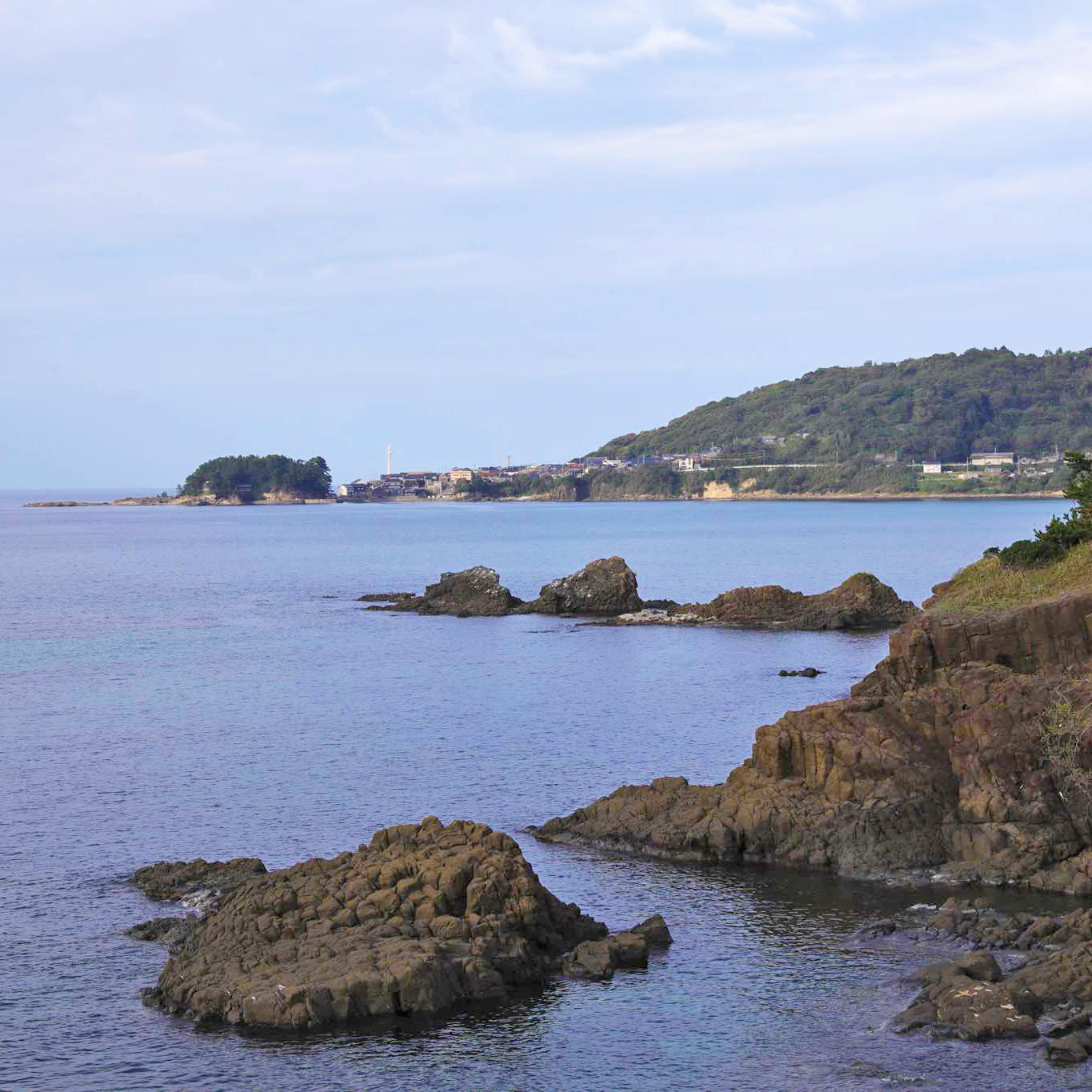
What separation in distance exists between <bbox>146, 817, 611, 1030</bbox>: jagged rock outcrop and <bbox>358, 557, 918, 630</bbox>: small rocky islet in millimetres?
52658

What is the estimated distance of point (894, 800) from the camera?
31.5 m

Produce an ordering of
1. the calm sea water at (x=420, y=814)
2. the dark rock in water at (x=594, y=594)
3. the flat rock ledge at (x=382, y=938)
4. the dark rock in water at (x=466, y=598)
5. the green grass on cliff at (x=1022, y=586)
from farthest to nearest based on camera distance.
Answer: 1. the dark rock in water at (x=466, y=598)
2. the dark rock in water at (x=594, y=594)
3. the green grass on cliff at (x=1022, y=586)
4. the flat rock ledge at (x=382, y=938)
5. the calm sea water at (x=420, y=814)

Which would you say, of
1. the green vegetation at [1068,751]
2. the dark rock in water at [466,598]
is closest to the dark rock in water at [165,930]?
the green vegetation at [1068,751]

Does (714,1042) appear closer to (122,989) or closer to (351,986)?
(351,986)

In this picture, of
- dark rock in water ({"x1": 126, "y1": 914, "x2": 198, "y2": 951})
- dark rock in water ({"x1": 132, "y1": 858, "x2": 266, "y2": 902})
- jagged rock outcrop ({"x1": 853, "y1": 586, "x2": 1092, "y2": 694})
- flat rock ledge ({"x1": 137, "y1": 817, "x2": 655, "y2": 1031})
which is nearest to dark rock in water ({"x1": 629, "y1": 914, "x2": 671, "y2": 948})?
flat rock ledge ({"x1": 137, "y1": 817, "x2": 655, "y2": 1031})

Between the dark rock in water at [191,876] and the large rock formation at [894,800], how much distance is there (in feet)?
23.6

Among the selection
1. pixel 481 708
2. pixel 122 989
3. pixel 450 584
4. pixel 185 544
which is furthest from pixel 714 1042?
pixel 185 544

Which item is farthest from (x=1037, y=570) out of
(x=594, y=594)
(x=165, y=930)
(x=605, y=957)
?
(x=594, y=594)

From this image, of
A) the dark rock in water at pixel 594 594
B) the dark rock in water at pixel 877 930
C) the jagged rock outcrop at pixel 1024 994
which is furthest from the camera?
the dark rock in water at pixel 594 594

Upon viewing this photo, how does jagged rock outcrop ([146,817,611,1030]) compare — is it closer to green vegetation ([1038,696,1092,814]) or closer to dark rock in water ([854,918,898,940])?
dark rock in water ([854,918,898,940])

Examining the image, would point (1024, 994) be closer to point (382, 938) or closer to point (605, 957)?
point (605, 957)

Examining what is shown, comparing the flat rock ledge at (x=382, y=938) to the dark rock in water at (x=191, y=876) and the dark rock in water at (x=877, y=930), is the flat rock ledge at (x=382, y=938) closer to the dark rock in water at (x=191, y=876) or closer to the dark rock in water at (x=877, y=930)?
the dark rock in water at (x=191, y=876)

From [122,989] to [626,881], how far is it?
10.4 metres

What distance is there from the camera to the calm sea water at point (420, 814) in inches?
868
